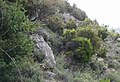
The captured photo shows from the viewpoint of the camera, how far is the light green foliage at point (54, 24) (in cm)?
1394

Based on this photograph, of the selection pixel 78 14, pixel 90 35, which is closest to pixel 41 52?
pixel 90 35

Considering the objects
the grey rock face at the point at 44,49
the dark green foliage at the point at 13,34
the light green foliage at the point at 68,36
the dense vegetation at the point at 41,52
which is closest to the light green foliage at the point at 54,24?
the dense vegetation at the point at 41,52

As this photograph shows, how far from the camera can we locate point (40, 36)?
11.9 meters

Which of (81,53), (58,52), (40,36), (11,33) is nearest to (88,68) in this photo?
(81,53)

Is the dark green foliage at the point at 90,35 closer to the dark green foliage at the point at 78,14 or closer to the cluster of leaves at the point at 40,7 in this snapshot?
the cluster of leaves at the point at 40,7

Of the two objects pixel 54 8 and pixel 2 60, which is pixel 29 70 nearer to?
pixel 2 60

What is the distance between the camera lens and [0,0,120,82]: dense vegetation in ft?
27.9

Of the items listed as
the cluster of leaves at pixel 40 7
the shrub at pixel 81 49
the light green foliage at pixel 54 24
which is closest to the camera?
the cluster of leaves at pixel 40 7

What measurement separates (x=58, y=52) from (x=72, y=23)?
4.03 metres

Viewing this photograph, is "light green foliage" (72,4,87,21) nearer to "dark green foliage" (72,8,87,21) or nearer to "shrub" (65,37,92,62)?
"dark green foliage" (72,8,87,21)

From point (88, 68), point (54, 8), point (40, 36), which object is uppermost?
point (54, 8)

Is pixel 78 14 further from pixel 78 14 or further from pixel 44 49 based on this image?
pixel 44 49

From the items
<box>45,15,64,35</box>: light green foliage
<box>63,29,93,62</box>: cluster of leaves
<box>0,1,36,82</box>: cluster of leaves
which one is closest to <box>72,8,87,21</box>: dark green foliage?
<box>45,15,64,35</box>: light green foliage

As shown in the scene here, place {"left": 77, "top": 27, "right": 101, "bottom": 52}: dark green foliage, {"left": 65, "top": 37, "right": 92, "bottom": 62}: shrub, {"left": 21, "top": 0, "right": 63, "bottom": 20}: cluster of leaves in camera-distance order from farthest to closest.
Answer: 1. {"left": 77, "top": 27, "right": 101, "bottom": 52}: dark green foliage
2. {"left": 65, "top": 37, "right": 92, "bottom": 62}: shrub
3. {"left": 21, "top": 0, "right": 63, "bottom": 20}: cluster of leaves
